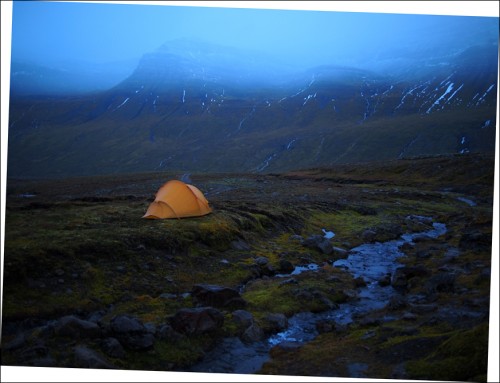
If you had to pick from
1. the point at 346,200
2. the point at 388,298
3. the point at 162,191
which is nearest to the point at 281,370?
the point at 388,298

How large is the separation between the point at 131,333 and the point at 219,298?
462cm

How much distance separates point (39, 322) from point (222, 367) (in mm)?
7019

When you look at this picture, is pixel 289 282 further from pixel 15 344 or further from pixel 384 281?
pixel 15 344

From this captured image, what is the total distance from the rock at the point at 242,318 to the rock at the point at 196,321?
2.49ft

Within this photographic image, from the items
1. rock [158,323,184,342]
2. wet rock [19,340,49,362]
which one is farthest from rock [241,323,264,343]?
wet rock [19,340,49,362]

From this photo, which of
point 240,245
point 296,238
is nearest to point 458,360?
point 240,245

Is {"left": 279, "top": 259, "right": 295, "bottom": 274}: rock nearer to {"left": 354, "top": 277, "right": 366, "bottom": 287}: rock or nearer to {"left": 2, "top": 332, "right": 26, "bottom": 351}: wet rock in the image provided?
{"left": 354, "top": 277, "right": 366, "bottom": 287}: rock

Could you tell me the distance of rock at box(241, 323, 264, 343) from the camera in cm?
1552

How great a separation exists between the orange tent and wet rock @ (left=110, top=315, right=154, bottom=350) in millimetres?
15072

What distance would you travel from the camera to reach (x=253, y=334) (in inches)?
618

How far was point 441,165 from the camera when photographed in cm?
8988

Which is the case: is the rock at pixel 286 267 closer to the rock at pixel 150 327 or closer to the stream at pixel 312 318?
the stream at pixel 312 318

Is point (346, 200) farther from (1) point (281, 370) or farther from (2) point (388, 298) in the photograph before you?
(1) point (281, 370)

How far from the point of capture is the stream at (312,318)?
1416 centimetres
